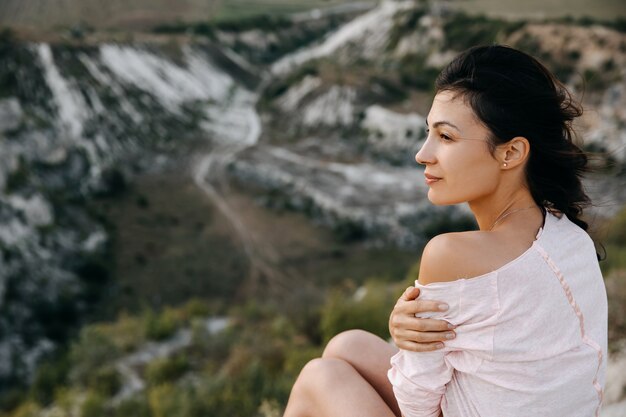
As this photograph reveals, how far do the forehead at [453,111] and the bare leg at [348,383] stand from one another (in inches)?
40.2

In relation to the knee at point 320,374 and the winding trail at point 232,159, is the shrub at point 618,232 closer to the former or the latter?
the knee at point 320,374

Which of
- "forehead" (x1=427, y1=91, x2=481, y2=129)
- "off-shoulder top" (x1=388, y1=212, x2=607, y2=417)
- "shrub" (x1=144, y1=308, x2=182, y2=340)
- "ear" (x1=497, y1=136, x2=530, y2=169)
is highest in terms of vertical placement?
"forehead" (x1=427, y1=91, x2=481, y2=129)

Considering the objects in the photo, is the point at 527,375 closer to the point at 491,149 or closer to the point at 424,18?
the point at 491,149

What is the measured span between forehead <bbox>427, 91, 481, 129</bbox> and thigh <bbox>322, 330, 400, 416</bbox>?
1.06m

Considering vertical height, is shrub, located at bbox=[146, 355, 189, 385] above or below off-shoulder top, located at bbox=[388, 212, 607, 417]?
below

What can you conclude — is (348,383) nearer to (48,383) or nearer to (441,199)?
(441,199)

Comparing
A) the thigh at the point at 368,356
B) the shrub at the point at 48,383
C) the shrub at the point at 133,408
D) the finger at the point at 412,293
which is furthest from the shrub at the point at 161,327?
the finger at the point at 412,293

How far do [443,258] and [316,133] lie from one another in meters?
30.9

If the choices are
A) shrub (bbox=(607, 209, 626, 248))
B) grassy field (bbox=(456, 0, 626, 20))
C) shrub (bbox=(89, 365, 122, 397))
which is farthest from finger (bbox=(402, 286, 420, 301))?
grassy field (bbox=(456, 0, 626, 20))

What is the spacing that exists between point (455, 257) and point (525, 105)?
1.64 ft

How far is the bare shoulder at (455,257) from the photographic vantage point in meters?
1.45

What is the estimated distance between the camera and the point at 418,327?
155 cm

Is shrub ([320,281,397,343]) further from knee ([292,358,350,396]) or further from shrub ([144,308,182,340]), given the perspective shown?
knee ([292,358,350,396])

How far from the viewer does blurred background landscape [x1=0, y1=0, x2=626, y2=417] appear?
357 inches
